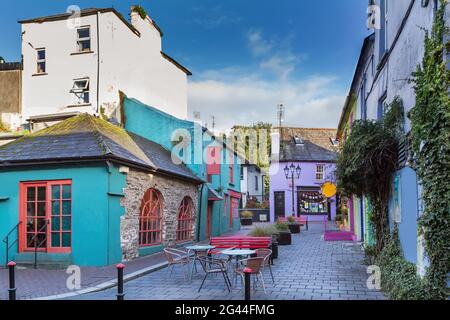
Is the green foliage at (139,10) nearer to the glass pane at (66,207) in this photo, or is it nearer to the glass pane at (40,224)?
the glass pane at (66,207)

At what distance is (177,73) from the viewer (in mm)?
23422

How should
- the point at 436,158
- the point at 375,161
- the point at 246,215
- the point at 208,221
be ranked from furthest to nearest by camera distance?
the point at 246,215 < the point at 208,221 < the point at 375,161 < the point at 436,158

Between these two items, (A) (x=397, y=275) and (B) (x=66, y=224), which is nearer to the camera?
(A) (x=397, y=275)

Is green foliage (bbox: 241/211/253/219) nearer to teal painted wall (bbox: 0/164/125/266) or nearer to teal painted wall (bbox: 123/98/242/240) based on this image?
teal painted wall (bbox: 123/98/242/240)

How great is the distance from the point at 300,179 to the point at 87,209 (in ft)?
92.6

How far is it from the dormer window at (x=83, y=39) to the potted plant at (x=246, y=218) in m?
20.8

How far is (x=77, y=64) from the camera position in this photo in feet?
58.2

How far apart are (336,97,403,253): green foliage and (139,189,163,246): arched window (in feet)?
21.5

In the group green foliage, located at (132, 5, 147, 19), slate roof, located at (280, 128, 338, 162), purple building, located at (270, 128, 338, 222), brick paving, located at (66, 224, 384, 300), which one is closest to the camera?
brick paving, located at (66, 224, 384, 300)

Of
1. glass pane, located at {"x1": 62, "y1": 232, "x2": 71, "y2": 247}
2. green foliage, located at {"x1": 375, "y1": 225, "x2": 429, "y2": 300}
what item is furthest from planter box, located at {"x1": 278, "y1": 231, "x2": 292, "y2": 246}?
glass pane, located at {"x1": 62, "y1": 232, "x2": 71, "y2": 247}

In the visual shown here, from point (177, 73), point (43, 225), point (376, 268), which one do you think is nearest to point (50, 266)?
point (43, 225)

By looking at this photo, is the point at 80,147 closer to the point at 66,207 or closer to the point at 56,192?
the point at 56,192

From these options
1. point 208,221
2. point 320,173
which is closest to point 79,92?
point 208,221

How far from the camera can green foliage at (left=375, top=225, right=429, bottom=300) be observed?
6247 millimetres
